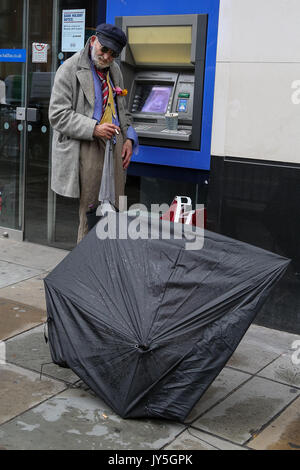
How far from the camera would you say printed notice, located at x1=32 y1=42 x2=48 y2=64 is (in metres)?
6.09

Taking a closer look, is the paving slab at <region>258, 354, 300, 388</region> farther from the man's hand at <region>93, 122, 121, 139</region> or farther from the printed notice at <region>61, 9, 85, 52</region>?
the printed notice at <region>61, 9, 85, 52</region>

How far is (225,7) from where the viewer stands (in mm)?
4531

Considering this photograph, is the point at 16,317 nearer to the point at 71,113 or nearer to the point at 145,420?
the point at 71,113

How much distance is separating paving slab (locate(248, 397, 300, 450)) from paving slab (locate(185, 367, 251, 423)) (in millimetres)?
345

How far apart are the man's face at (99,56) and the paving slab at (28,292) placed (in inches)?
71.7

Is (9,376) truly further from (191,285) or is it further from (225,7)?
(225,7)

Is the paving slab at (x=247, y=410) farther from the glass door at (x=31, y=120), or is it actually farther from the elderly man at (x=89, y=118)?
the glass door at (x=31, y=120)

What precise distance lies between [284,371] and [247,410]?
24.4 inches

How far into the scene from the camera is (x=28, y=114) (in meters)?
6.29

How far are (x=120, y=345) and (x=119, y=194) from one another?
1705mm

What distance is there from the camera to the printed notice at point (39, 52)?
6.09 m

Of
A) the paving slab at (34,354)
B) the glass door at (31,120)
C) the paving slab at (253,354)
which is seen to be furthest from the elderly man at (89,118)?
the glass door at (31,120)

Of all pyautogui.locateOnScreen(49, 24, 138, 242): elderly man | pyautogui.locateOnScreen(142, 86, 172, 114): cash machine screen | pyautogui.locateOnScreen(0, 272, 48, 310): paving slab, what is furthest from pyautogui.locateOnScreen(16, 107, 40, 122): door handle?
pyautogui.locateOnScreen(49, 24, 138, 242): elderly man
